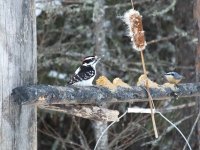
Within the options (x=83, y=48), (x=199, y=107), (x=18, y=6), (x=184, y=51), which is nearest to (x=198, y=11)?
(x=199, y=107)

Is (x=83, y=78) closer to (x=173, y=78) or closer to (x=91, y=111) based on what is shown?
(x=173, y=78)

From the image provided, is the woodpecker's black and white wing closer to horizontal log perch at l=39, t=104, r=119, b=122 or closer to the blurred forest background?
horizontal log perch at l=39, t=104, r=119, b=122

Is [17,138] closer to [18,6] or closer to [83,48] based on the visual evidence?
[18,6]

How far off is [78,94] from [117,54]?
450cm

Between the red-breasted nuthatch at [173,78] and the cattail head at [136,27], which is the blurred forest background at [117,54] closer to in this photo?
the red-breasted nuthatch at [173,78]

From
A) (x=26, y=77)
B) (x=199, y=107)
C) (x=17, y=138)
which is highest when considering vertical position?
(x=26, y=77)

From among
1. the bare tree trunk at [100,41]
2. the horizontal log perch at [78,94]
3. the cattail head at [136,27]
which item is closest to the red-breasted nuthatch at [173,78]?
the horizontal log perch at [78,94]

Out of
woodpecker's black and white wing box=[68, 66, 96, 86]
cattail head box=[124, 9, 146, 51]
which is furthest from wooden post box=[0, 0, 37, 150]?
woodpecker's black and white wing box=[68, 66, 96, 86]

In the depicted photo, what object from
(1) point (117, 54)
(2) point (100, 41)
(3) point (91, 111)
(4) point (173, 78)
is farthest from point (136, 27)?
(1) point (117, 54)

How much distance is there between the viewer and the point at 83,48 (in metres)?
6.92

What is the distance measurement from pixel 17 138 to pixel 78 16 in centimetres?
452

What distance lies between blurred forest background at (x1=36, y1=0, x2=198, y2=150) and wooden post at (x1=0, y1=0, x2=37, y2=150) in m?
3.15

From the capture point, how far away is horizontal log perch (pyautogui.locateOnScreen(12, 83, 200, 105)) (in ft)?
7.86

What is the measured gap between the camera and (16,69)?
2492mm
